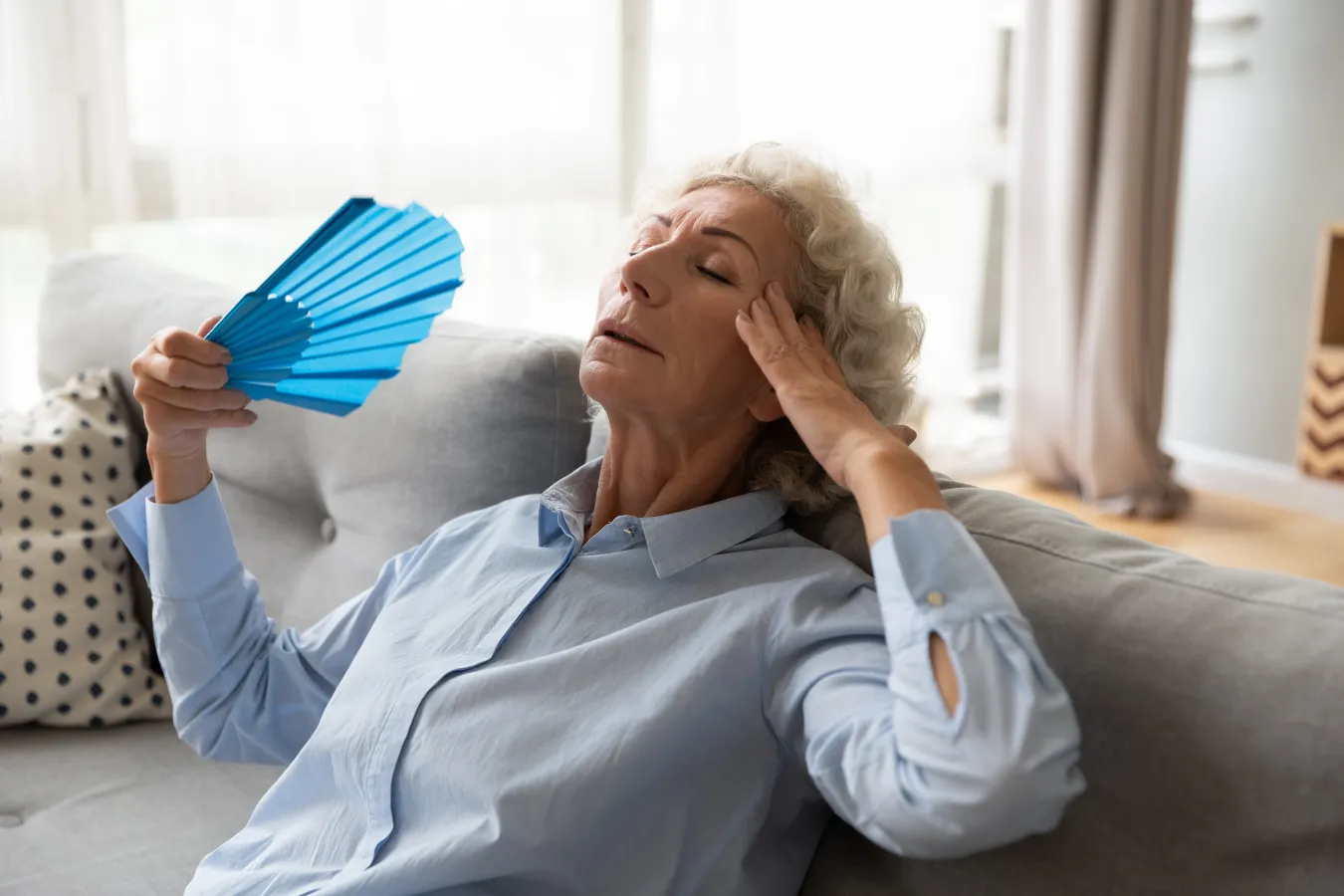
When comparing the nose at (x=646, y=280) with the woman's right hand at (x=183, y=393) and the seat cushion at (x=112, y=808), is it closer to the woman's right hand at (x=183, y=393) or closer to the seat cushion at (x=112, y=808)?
the woman's right hand at (x=183, y=393)

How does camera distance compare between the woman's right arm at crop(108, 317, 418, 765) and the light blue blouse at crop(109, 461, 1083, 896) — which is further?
the woman's right arm at crop(108, 317, 418, 765)

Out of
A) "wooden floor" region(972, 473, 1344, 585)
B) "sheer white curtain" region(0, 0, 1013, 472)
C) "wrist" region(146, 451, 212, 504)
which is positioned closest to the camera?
"wrist" region(146, 451, 212, 504)

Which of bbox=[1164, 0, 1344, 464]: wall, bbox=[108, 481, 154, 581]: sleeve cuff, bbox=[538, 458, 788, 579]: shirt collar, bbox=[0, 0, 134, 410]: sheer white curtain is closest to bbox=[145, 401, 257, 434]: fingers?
bbox=[108, 481, 154, 581]: sleeve cuff

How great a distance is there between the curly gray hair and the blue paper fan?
0.33 meters

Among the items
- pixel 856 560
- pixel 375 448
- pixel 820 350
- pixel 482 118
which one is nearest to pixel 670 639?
pixel 856 560

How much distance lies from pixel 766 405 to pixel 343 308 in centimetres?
40

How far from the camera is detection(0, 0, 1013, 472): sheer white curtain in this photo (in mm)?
2457

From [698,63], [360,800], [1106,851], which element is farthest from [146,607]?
[698,63]

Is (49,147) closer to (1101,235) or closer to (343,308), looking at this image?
(343,308)

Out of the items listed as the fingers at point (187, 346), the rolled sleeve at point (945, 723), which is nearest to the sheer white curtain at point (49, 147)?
the fingers at point (187, 346)

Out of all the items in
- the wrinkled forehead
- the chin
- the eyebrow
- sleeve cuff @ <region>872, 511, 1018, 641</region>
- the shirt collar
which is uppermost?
the wrinkled forehead

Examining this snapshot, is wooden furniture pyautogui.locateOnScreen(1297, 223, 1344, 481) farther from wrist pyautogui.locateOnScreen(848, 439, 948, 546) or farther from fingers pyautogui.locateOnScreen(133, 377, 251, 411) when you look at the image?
fingers pyautogui.locateOnScreen(133, 377, 251, 411)

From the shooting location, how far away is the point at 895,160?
3.76 meters

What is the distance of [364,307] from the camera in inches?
45.1
